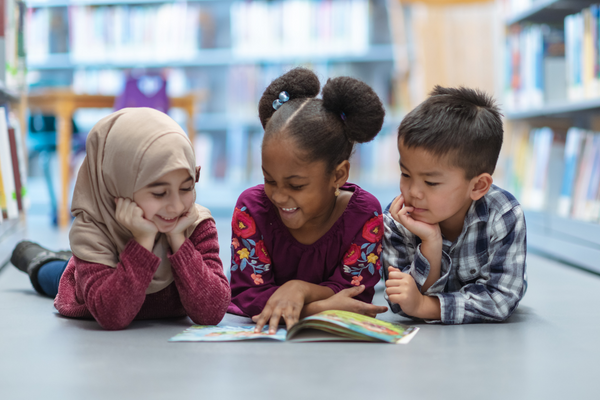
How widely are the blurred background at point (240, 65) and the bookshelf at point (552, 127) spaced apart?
15mm

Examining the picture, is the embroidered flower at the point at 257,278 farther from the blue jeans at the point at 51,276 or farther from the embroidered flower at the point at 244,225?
the blue jeans at the point at 51,276

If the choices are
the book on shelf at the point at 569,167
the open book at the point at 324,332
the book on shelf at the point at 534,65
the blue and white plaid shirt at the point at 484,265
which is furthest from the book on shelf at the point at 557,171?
the open book at the point at 324,332

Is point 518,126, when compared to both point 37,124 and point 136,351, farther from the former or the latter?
point 37,124

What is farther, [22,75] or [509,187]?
[509,187]

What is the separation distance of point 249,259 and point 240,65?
3.16 metres

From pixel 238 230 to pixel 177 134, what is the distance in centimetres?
30

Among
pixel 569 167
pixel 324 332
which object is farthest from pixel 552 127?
pixel 324 332

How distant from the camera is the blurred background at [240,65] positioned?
3.25 meters

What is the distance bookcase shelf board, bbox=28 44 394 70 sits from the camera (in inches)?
165

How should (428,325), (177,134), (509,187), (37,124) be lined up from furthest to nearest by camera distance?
(37,124), (509,187), (428,325), (177,134)

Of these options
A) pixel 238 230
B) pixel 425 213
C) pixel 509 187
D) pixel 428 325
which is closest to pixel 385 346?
pixel 428 325

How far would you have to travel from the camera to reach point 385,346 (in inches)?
44.7

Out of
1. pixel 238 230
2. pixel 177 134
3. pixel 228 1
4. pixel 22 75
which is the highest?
pixel 228 1

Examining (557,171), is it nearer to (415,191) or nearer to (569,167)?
(569,167)
